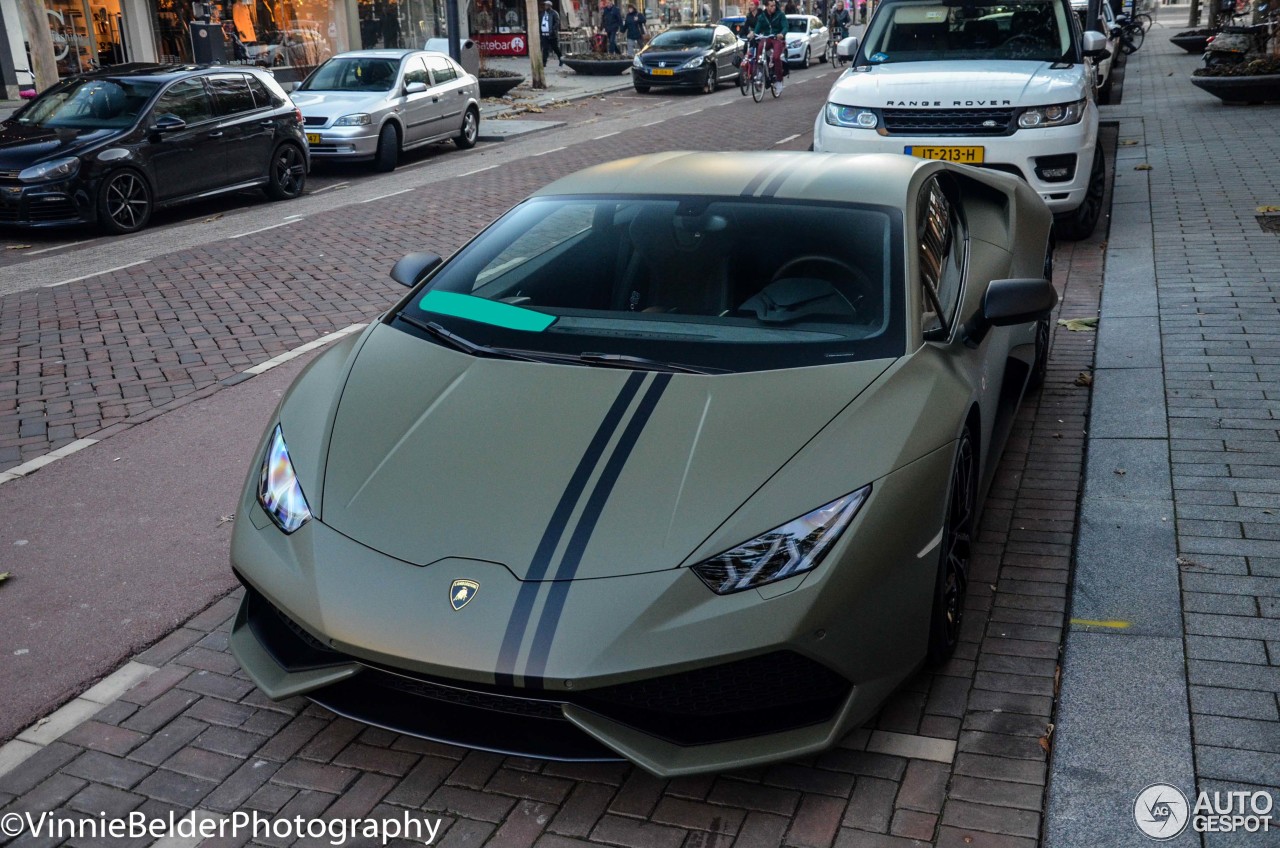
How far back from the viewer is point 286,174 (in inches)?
583

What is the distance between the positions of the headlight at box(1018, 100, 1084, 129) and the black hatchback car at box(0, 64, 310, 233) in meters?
8.88

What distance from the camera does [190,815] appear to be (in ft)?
10.0

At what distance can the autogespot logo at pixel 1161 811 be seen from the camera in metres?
2.90

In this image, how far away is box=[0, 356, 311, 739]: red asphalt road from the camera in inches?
154

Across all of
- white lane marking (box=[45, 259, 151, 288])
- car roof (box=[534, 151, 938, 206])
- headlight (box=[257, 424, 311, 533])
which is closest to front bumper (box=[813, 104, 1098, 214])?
car roof (box=[534, 151, 938, 206])

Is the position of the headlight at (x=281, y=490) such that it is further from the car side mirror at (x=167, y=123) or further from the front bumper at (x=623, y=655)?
the car side mirror at (x=167, y=123)

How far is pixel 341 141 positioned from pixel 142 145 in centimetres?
379

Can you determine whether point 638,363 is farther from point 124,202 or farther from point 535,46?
point 535,46

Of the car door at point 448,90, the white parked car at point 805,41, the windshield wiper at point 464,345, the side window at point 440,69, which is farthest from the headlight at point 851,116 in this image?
the white parked car at point 805,41

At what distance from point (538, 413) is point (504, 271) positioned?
1.01m

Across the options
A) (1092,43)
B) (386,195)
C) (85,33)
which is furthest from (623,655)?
(85,33)

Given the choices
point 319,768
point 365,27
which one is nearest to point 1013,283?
point 319,768

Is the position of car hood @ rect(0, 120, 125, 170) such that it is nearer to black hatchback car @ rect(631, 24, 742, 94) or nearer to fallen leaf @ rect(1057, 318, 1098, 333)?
fallen leaf @ rect(1057, 318, 1098, 333)

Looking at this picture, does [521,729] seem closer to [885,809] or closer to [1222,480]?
[885,809]
